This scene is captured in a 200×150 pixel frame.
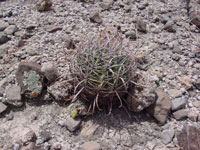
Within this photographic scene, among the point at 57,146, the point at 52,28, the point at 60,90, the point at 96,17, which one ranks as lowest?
the point at 57,146

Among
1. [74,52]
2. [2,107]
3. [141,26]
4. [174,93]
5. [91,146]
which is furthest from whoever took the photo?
[141,26]

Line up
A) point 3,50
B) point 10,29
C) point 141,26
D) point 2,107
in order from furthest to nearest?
point 141,26 → point 10,29 → point 3,50 → point 2,107

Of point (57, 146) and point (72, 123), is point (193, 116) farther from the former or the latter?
point (57, 146)

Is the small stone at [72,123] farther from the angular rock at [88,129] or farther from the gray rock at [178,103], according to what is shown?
the gray rock at [178,103]

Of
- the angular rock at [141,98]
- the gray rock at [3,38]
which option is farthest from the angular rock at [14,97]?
the angular rock at [141,98]

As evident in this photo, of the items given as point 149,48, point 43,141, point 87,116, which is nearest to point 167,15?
point 149,48

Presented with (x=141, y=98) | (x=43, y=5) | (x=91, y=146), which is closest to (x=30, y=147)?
(x=91, y=146)

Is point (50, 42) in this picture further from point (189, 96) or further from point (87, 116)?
point (189, 96)

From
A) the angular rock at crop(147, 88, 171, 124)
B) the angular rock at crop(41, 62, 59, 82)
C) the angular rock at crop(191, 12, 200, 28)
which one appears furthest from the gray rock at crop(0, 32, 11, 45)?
the angular rock at crop(191, 12, 200, 28)
